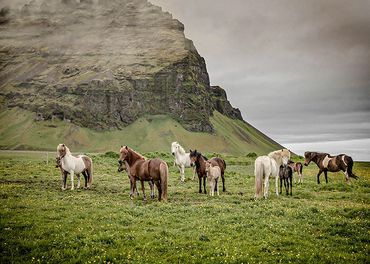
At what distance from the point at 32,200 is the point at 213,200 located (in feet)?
37.4

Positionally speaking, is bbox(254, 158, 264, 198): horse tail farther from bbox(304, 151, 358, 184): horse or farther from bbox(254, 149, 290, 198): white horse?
bbox(304, 151, 358, 184): horse

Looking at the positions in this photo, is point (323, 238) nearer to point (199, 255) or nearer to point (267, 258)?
point (267, 258)

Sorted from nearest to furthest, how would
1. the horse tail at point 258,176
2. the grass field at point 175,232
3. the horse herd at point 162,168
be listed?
1. the grass field at point 175,232
2. the horse herd at point 162,168
3. the horse tail at point 258,176

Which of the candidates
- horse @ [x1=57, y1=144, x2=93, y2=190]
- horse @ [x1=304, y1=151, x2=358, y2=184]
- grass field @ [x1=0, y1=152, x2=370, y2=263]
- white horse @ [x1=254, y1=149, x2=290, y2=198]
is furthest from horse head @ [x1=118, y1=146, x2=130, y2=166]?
horse @ [x1=304, y1=151, x2=358, y2=184]

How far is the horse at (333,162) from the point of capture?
30.4 metres

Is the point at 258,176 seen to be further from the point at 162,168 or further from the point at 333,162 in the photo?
the point at 333,162

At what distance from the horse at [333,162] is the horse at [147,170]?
18765 mm

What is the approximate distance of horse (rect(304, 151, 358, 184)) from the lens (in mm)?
30375

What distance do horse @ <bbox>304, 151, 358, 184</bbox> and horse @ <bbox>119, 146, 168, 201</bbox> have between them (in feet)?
61.6

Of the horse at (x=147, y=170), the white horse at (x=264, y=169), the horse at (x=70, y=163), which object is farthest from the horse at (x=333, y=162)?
the horse at (x=70, y=163)

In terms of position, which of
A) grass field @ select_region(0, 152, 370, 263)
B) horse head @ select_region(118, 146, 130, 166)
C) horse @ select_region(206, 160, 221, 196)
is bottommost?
grass field @ select_region(0, 152, 370, 263)

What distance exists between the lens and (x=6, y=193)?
19.7m

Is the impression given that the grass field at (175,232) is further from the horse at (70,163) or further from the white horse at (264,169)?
the horse at (70,163)

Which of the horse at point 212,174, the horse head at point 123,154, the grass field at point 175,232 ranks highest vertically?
the horse head at point 123,154
